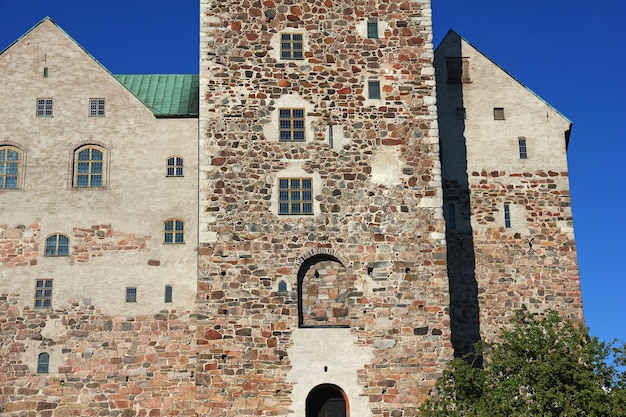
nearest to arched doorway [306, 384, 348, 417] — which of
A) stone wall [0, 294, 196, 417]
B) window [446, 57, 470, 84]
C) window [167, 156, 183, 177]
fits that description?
Result: stone wall [0, 294, 196, 417]

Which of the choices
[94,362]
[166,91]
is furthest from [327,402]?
[166,91]

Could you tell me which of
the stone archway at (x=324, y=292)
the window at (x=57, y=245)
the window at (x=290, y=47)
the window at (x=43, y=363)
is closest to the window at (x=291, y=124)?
the window at (x=290, y=47)

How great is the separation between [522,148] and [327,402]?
499 inches

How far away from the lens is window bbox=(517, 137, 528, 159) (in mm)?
36406

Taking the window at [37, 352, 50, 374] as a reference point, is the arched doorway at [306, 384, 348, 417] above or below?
below

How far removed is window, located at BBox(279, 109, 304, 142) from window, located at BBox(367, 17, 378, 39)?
361 cm

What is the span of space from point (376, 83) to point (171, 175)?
780cm

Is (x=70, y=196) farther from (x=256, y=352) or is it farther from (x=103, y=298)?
(x=256, y=352)

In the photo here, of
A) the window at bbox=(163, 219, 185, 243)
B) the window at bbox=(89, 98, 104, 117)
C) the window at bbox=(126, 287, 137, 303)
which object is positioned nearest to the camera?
the window at bbox=(126, 287, 137, 303)

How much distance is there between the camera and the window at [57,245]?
33125mm

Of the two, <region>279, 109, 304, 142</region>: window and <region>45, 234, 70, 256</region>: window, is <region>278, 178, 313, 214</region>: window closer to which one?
<region>279, 109, 304, 142</region>: window

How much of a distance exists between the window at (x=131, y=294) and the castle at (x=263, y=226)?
4 centimetres

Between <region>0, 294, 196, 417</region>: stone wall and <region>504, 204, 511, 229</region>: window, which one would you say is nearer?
<region>0, 294, 196, 417</region>: stone wall

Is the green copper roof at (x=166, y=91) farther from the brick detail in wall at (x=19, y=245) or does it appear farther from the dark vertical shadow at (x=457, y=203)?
the dark vertical shadow at (x=457, y=203)
